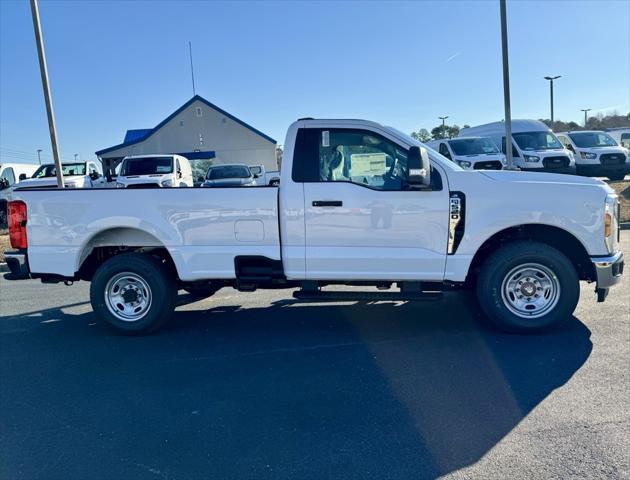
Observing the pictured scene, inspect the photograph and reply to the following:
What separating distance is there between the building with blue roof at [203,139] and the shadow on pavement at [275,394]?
31144 mm

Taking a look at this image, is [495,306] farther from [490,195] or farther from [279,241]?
[279,241]

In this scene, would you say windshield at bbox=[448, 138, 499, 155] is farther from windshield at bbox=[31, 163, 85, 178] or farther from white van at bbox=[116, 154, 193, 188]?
windshield at bbox=[31, 163, 85, 178]

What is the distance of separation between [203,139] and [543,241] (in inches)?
1321

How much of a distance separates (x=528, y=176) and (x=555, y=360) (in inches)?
70.3

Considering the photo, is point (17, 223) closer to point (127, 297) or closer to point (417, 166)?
point (127, 297)

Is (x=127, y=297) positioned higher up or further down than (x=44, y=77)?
further down


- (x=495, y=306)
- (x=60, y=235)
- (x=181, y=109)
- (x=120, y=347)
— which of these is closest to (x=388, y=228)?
(x=495, y=306)

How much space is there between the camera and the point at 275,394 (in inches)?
142

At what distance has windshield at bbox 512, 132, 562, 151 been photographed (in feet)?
55.0

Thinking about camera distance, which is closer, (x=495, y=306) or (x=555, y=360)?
(x=555, y=360)

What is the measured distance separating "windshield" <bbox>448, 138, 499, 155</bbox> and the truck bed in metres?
13.3

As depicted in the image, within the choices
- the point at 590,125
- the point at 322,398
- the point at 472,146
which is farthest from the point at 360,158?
the point at 590,125

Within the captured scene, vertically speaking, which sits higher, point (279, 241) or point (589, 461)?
point (279, 241)

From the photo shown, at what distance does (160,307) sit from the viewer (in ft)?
16.3
